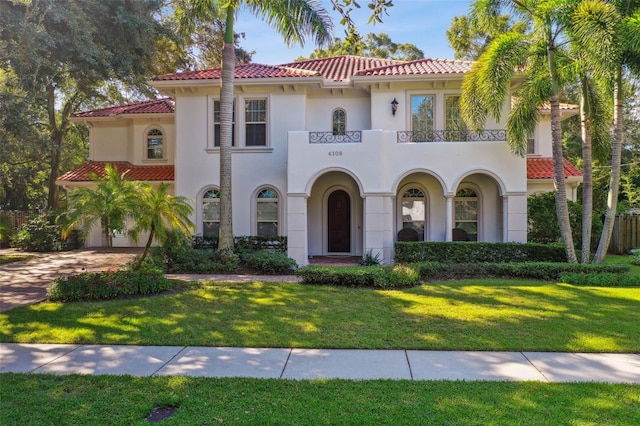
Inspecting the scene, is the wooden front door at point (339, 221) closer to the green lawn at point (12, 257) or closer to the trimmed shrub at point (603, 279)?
the trimmed shrub at point (603, 279)

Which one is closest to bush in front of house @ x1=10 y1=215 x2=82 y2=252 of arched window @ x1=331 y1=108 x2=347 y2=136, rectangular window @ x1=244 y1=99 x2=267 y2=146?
rectangular window @ x1=244 y1=99 x2=267 y2=146

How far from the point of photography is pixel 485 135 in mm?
14508

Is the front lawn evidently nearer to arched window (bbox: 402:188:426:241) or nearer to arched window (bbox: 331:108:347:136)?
arched window (bbox: 402:188:426:241)

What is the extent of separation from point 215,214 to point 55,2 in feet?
27.2

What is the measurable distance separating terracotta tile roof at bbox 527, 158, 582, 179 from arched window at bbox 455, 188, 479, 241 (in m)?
2.40

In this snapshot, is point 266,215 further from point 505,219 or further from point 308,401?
point 308,401

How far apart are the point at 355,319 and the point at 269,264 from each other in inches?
215

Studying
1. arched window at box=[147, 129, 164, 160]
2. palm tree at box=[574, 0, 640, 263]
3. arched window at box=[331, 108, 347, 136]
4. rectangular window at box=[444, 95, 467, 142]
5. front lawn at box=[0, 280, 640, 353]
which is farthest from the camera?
arched window at box=[147, 129, 164, 160]

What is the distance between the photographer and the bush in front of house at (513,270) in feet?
36.8

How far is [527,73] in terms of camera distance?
13.2 metres

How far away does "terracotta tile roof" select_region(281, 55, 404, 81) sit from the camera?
16938 millimetres

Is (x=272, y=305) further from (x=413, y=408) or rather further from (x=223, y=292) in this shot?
(x=413, y=408)

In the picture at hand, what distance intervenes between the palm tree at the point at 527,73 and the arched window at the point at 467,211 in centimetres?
321

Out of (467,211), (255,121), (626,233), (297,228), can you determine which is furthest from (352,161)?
(626,233)
